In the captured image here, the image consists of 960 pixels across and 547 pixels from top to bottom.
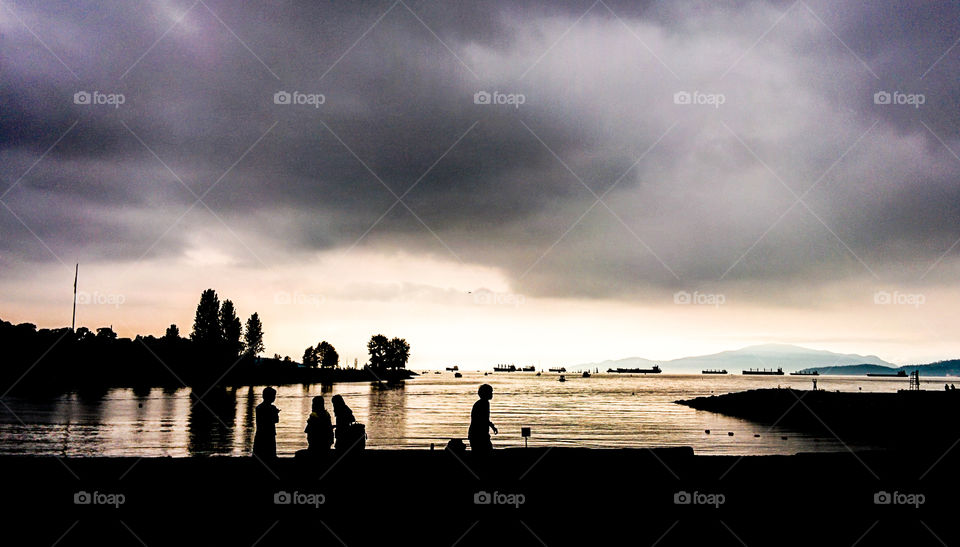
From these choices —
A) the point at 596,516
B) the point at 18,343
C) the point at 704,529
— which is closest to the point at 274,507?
the point at 596,516

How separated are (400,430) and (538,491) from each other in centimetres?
4322

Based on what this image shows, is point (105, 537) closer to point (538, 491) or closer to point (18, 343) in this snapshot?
point (538, 491)

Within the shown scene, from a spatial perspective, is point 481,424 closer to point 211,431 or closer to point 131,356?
point 211,431

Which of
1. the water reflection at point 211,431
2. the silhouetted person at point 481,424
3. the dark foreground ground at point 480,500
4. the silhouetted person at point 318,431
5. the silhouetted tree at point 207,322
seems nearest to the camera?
the dark foreground ground at point 480,500

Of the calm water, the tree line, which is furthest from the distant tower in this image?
the tree line

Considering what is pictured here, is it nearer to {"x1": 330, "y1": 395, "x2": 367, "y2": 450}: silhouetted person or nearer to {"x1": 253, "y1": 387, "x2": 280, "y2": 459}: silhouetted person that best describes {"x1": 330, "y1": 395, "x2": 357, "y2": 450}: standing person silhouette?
{"x1": 330, "y1": 395, "x2": 367, "y2": 450}: silhouetted person

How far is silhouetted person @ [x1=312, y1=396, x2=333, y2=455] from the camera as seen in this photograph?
14336mm

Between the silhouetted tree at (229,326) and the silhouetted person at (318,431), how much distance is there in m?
172

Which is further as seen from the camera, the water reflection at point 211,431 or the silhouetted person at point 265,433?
the water reflection at point 211,431

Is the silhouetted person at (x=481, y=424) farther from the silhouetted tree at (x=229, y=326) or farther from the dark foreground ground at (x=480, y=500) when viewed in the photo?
the silhouetted tree at (x=229, y=326)

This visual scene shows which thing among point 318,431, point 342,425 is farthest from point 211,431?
point 318,431

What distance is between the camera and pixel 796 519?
1296cm

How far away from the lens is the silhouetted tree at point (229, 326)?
569ft

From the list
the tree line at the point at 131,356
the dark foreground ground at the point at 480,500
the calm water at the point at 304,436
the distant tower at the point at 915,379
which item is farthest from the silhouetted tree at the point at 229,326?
the dark foreground ground at the point at 480,500
